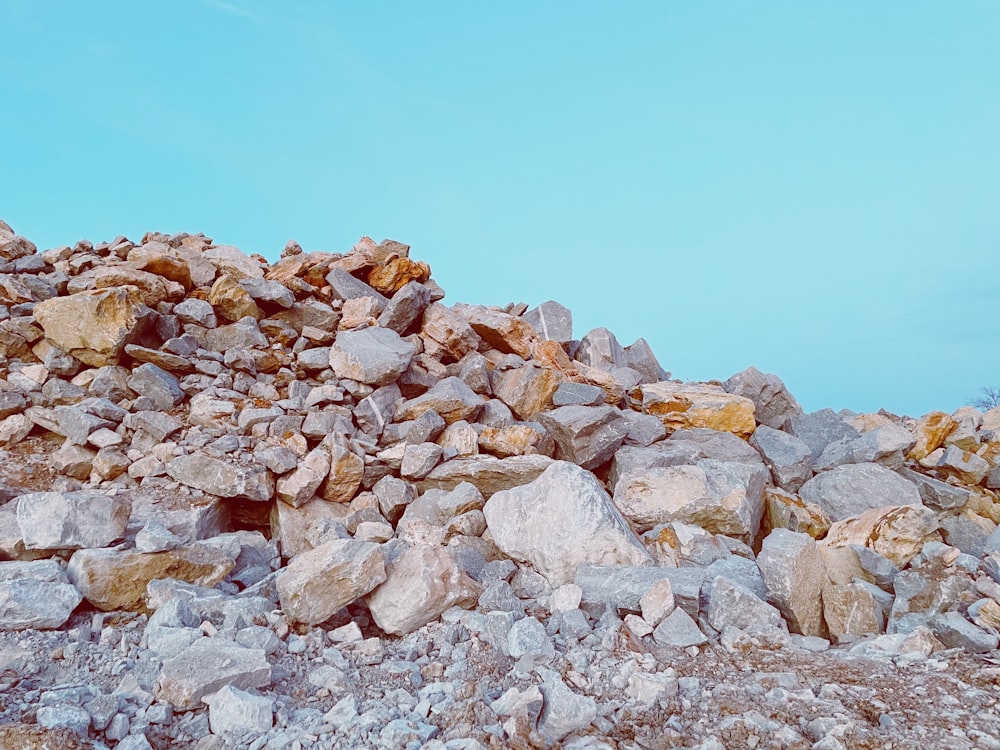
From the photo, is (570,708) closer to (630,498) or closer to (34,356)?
(630,498)

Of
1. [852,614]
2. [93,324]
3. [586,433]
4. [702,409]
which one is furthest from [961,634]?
[93,324]

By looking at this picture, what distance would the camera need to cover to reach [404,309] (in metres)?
9.80

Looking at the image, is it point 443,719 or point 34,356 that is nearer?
point 443,719

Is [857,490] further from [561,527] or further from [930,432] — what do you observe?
[561,527]

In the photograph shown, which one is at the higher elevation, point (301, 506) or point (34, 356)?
point (34, 356)

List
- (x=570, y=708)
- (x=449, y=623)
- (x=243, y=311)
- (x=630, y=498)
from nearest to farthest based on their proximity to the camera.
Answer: (x=570, y=708) → (x=449, y=623) → (x=630, y=498) → (x=243, y=311)

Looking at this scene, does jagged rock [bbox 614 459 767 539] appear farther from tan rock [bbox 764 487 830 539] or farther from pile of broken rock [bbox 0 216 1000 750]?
tan rock [bbox 764 487 830 539]

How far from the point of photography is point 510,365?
9.98m

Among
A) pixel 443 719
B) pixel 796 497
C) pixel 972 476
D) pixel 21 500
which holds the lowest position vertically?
pixel 443 719

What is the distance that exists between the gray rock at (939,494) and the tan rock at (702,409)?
228 cm

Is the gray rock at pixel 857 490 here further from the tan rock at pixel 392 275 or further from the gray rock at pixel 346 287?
the tan rock at pixel 392 275

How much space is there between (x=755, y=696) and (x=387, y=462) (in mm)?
4838

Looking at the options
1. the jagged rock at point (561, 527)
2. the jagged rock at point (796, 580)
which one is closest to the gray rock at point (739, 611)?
the jagged rock at point (796, 580)

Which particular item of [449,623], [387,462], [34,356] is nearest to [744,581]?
[449,623]
